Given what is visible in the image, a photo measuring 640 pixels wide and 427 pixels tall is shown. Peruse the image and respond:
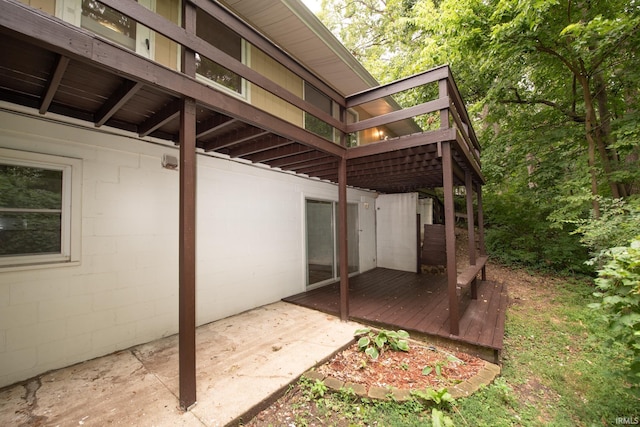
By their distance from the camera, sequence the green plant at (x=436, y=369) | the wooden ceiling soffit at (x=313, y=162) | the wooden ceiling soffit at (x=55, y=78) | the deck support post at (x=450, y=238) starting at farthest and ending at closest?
the wooden ceiling soffit at (x=313, y=162) → the deck support post at (x=450, y=238) → the green plant at (x=436, y=369) → the wooden ceiling soffit at (x=55, y=78)

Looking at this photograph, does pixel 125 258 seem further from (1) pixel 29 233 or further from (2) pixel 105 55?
(2) pixel 105 55

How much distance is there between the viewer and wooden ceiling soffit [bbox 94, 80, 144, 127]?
200 cm

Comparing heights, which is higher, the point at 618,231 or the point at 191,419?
the point at 618,231

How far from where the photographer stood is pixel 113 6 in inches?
64.0

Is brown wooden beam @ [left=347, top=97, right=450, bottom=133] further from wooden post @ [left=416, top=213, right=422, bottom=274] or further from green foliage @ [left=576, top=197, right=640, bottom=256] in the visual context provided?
wooden post @ [left=416, top=213, right=422, bottom=274]

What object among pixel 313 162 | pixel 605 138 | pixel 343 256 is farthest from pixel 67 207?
pixel 605 138

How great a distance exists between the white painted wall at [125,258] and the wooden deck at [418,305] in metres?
1.27

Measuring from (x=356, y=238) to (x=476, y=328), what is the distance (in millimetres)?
3841

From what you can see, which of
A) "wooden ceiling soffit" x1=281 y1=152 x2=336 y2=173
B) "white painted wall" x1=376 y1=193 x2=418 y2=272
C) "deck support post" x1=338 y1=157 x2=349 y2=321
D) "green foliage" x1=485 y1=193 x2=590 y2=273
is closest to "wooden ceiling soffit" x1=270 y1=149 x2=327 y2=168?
"wooden ceiling soffit" x1=281 y1=152 x2=336 y2=173

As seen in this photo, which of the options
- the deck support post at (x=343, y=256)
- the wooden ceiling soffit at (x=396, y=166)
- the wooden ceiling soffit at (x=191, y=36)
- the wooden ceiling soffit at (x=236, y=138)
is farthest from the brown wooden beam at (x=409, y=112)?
the wooden ceiling soffit at (x=236, y=138)

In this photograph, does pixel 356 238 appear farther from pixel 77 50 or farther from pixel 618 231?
pixel 77 50

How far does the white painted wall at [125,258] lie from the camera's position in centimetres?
245

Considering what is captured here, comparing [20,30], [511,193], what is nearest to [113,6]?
[20,30]

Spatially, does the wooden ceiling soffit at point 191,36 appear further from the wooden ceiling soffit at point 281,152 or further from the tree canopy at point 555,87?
the tree canopy at point 555,87
